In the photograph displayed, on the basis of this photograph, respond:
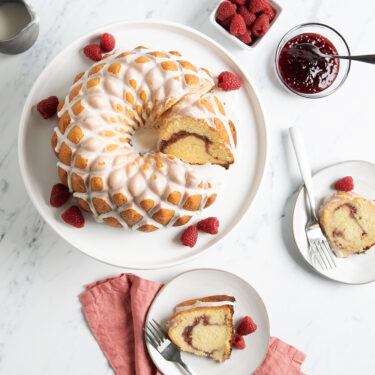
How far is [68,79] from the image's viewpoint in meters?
1.72

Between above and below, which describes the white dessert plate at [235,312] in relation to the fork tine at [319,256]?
below

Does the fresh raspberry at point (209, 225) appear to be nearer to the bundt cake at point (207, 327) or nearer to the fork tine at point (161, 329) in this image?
the bundt cake at point (207, 327)

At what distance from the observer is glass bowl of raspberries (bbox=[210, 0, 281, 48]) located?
5.91 ft

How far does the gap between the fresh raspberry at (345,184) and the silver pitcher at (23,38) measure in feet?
4.57

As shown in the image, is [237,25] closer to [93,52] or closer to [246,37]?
[246,37]

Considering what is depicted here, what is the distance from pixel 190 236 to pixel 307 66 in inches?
34.1

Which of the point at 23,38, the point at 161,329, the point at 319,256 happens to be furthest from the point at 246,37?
the point at 161,329

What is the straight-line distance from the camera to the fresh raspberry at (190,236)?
5.63 ft

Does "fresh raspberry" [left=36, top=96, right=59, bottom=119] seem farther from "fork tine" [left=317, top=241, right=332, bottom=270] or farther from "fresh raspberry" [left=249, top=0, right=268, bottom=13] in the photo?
"fork tine" [left=317, top=241, right=332, bottom=270]

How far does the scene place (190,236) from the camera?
172cm

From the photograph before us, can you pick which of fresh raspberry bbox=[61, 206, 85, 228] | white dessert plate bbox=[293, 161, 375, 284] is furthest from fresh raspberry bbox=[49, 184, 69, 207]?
white dessert plate bbox=[293, 161, 375, 284]

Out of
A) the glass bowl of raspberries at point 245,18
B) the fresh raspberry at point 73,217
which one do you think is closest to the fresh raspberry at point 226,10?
the glass bowl of raspberries at point 245,18

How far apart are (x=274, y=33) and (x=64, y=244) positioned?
4.20 ft

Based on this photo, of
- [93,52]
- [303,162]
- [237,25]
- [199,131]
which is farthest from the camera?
[303,162]
